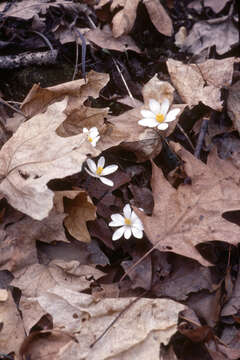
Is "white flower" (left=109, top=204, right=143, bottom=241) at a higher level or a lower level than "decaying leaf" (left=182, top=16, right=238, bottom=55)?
lower

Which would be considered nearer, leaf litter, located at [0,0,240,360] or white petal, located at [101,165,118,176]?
leaf litter, located at [0,0,240,360]

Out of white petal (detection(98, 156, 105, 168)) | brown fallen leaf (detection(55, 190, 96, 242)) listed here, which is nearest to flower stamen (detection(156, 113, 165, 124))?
white petal (detection(98, 156, 105, 168))

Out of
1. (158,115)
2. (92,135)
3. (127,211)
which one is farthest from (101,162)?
(158,115)

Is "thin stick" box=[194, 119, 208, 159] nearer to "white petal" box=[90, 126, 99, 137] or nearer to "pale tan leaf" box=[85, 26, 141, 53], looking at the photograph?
"white petal" box=[90, 126, 99, 137]

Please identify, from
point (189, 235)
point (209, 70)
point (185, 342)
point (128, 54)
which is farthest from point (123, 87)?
point (185, 342)

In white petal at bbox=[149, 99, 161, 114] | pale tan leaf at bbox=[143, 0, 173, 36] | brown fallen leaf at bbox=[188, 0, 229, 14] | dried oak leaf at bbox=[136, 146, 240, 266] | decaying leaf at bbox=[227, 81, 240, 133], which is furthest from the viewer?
brown fallen leaf at bbox=[188, 0, 229, 14]

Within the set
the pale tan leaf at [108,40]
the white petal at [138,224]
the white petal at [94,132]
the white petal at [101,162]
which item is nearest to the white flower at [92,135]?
the white petal at [94,132]

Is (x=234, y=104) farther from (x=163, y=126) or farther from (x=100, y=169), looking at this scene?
(x=100, y=169)
